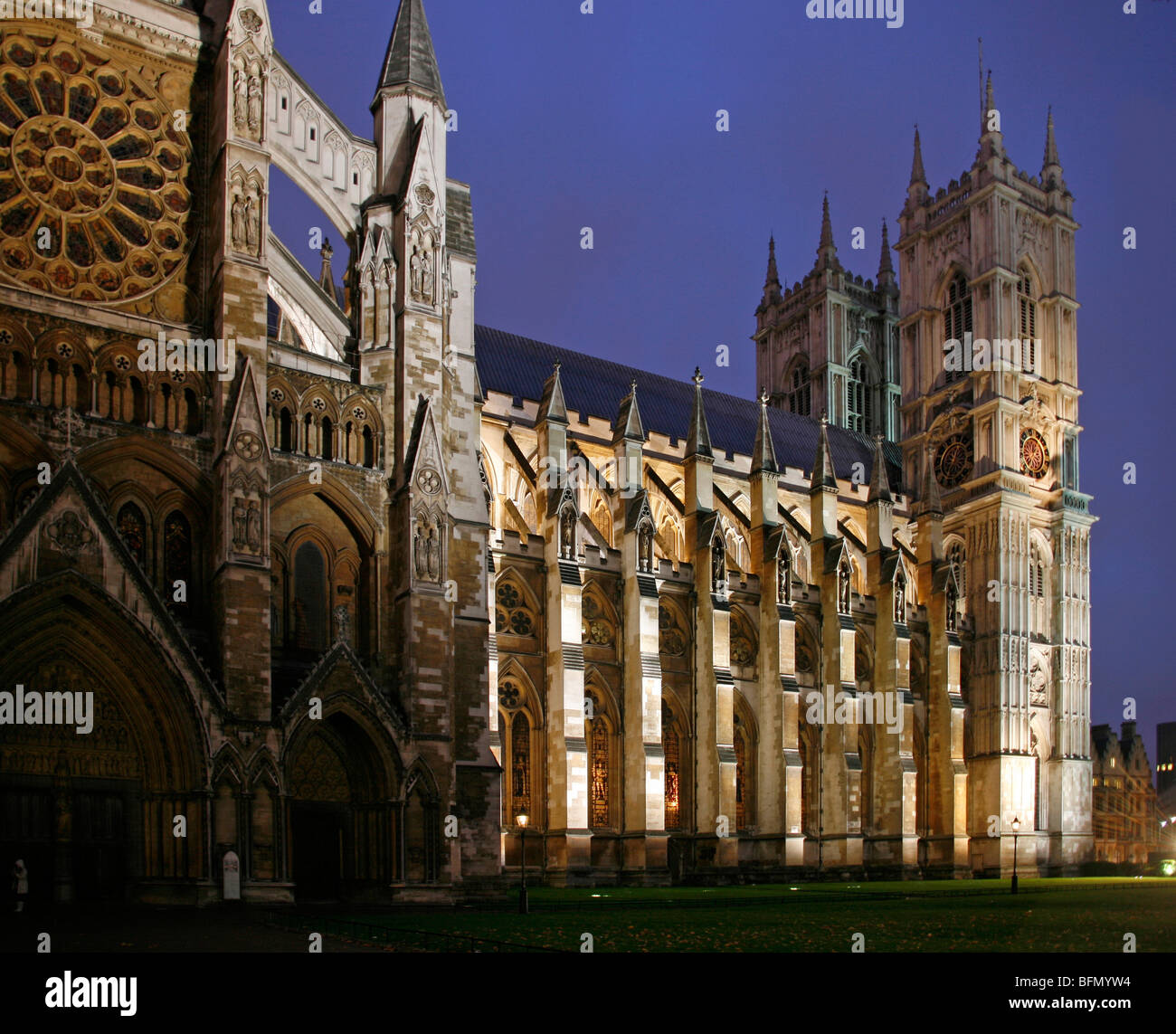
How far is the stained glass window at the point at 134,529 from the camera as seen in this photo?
2631 cm

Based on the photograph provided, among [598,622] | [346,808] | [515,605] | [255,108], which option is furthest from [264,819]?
[598,622]

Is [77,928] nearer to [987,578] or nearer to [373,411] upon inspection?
[373,411]

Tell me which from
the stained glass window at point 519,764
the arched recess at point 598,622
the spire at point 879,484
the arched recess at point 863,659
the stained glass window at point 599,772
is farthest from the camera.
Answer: the spire at point 879,484

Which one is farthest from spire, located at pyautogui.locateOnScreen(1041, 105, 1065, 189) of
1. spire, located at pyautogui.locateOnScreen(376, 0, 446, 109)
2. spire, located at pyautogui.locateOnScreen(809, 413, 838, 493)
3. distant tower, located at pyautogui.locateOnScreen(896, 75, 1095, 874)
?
spire, located at pyautogui.locateOnScreen(376, 0, 446, 109)

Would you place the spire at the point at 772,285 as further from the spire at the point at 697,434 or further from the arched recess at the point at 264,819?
the arched recess at the point at 264,819

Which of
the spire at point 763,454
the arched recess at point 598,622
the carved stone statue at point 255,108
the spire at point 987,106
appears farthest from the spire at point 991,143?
the carved stone statue at point 255,108

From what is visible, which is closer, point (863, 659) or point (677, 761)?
point (677, 761)

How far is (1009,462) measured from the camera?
198 feet

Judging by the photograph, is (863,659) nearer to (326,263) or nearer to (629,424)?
(629,424)

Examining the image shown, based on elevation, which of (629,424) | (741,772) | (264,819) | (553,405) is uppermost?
(553,405)

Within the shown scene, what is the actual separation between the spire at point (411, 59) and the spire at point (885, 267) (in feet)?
163

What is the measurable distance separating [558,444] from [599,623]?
6350 millimetres

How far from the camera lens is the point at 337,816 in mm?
28000

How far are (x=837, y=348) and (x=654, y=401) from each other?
2018cm
